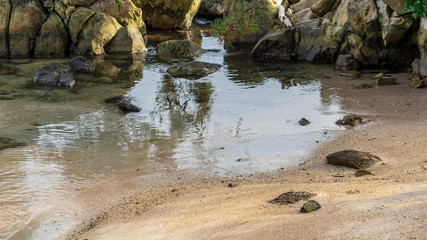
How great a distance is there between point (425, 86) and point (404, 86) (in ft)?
1.58

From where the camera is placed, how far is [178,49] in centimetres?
1722

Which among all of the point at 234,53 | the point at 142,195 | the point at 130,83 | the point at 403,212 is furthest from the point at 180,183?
the point at 234,53

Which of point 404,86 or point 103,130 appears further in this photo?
point 404,86

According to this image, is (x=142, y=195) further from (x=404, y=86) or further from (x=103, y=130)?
(x=404, y=86)

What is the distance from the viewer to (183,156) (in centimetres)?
698

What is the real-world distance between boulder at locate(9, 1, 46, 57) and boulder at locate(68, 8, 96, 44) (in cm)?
122

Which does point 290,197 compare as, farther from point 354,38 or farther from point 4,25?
point 4,25

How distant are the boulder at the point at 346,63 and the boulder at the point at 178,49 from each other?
18.0ft

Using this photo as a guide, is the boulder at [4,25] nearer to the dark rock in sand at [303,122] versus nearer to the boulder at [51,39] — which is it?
the boulder at [51,39]

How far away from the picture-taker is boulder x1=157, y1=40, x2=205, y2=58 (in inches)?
672

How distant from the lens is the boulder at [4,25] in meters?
16.3

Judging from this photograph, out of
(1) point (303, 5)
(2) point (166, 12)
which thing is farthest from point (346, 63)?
(2) point (166, 12)

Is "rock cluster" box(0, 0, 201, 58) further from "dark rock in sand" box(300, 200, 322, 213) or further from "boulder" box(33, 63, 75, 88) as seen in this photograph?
"dark rock in sand" box(300, 200, 322, 213)

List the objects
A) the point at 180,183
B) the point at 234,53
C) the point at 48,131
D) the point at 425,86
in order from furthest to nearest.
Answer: the point at 234,53, the point at 425,86, the point at 48,131, the point at 180,183
